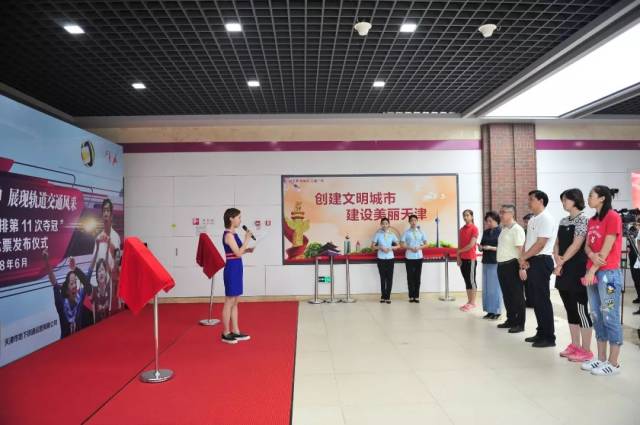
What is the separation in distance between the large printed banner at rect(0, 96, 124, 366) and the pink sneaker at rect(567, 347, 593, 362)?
5.42 meters

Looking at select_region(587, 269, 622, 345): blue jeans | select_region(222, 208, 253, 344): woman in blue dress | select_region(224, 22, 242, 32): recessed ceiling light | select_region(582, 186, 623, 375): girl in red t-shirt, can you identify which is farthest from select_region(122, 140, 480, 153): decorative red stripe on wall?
select_region(587, 269, 622, 345): blue jeans

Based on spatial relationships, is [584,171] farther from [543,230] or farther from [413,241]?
[543,230]

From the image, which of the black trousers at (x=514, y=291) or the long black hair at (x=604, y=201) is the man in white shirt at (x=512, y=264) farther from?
the long black hair at (x=604, y=201)

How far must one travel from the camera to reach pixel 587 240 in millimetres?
3641

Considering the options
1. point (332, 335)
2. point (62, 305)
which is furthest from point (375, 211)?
point (62, 305)

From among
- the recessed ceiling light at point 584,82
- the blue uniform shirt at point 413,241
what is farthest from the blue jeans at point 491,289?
the recessed ceiling light at point 584,82

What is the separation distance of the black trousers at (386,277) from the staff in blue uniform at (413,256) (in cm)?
31

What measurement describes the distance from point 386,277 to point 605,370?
12.9 ft

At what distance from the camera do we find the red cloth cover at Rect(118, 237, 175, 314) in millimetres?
3500

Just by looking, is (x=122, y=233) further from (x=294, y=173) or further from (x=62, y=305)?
(x=294, y=173)

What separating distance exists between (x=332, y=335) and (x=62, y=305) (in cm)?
327

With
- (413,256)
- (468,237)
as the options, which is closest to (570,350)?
(468,237)

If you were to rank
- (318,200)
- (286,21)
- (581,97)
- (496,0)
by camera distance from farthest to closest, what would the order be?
(318,200)
(581,97)
(286,21)
(496,0)

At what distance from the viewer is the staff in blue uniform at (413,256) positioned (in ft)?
23.6
